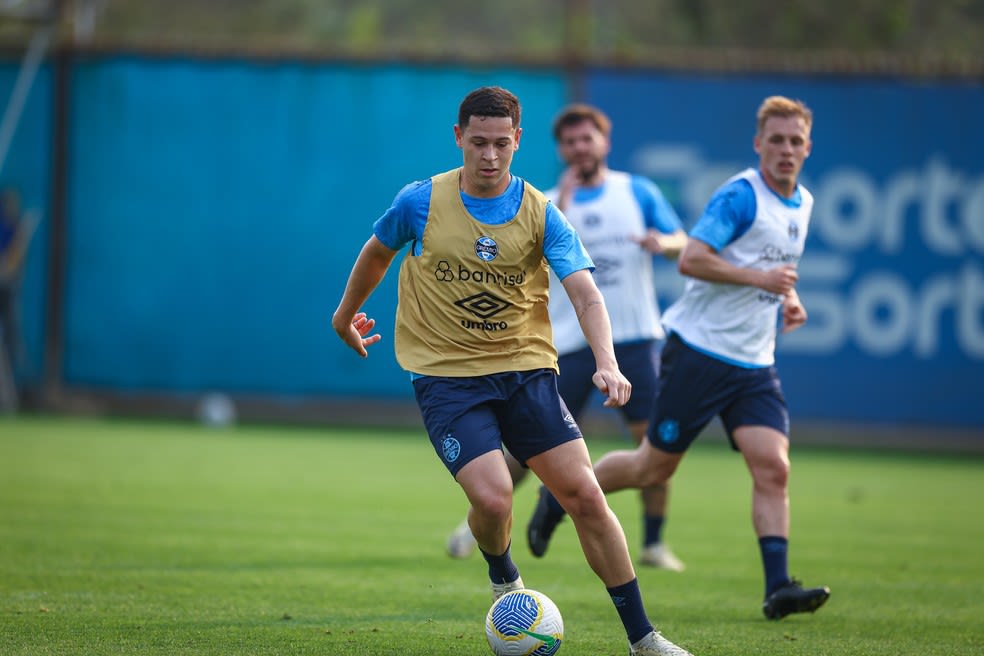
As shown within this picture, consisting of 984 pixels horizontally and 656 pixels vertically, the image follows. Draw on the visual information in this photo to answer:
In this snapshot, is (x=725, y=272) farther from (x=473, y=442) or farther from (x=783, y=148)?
(x=473, y=442)

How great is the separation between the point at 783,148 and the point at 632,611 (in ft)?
9.08

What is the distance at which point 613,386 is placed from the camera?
4.96 metres

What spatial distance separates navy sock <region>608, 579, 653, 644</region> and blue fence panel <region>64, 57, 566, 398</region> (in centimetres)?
1172

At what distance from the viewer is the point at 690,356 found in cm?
708

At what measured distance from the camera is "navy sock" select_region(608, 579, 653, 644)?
5223mm

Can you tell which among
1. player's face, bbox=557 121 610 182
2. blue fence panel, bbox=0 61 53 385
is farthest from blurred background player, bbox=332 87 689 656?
blue fence panel, bbox=0 61 53 385

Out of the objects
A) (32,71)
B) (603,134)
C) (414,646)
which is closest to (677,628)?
(414,646)

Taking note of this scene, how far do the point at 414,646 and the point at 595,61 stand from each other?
1208 cm

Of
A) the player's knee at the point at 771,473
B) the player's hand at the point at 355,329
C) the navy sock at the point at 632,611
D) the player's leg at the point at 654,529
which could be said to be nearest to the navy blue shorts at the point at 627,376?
the player's leg at the point at 654,529

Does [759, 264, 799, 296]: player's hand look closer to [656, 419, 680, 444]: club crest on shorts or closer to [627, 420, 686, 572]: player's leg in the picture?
[656, 419, 680, 444]: club crest on shorts

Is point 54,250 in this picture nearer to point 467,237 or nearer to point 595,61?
point 595,61

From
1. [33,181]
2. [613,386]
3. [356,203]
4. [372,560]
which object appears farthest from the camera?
[33,181]

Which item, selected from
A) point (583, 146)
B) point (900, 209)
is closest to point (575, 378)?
point (583, 146)

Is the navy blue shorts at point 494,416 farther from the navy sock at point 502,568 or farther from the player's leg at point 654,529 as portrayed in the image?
the player's leg at point 654,529
